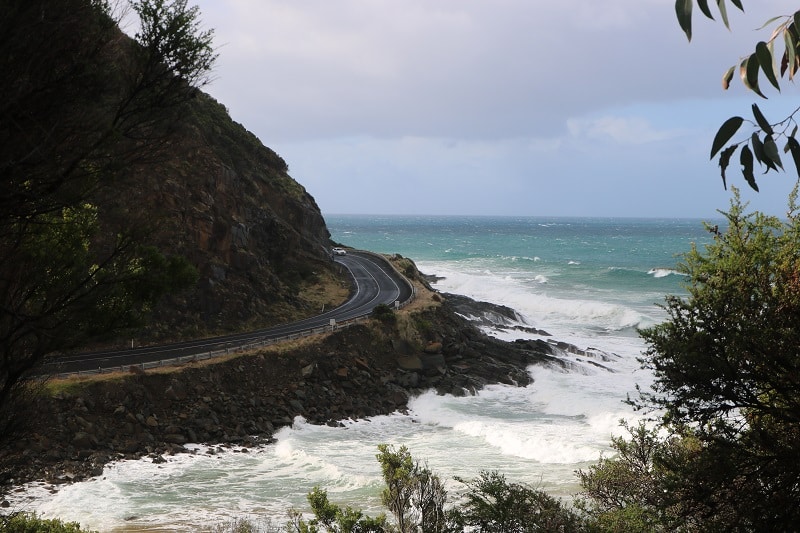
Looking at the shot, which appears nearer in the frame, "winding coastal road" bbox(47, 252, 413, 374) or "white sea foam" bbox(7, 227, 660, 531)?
"white sea foam" bbox(7, 227, 660, 531)

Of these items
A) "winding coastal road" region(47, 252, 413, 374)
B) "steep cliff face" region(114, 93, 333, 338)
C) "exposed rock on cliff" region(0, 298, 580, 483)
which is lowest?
"exposed rock on cliff" region(0, 298, 580, 483)

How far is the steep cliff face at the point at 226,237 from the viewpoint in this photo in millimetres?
43969

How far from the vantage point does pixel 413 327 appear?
1891 inches

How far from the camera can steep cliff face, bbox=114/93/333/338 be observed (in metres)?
44.0

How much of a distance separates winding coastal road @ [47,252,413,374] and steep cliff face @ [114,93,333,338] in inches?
83.6

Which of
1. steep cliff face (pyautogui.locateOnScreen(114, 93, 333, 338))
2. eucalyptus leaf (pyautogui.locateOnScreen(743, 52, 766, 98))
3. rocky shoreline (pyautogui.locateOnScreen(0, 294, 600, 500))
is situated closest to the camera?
eucalyptus leaf (pyautogui.locateOnScreen(743, 52, 766, 98))

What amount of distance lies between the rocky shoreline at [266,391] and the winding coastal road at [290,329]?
227 centimetres

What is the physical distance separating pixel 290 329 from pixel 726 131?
42716mm

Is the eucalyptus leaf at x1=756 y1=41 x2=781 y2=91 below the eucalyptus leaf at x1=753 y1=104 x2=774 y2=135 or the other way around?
the other way around

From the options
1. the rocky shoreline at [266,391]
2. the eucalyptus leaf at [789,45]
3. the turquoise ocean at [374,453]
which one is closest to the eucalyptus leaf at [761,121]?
the eucalyptus leaf at [789,45]

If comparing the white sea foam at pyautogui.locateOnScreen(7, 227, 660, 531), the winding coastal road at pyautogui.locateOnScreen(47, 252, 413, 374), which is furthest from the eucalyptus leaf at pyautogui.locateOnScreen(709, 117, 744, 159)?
the white sea foam at pyautogui.locateOnScreen(7, 227, 660, 531)

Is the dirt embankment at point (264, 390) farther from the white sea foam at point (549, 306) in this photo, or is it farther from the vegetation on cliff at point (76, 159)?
the white sea foam at point (549, 306)

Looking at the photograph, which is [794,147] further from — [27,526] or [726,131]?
[27,526]

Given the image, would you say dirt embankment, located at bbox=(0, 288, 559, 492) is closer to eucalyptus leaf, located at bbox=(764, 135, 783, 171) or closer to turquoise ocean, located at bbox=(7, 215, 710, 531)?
turquoise ocean, located at bbox=(7, 215, 710, 531)
